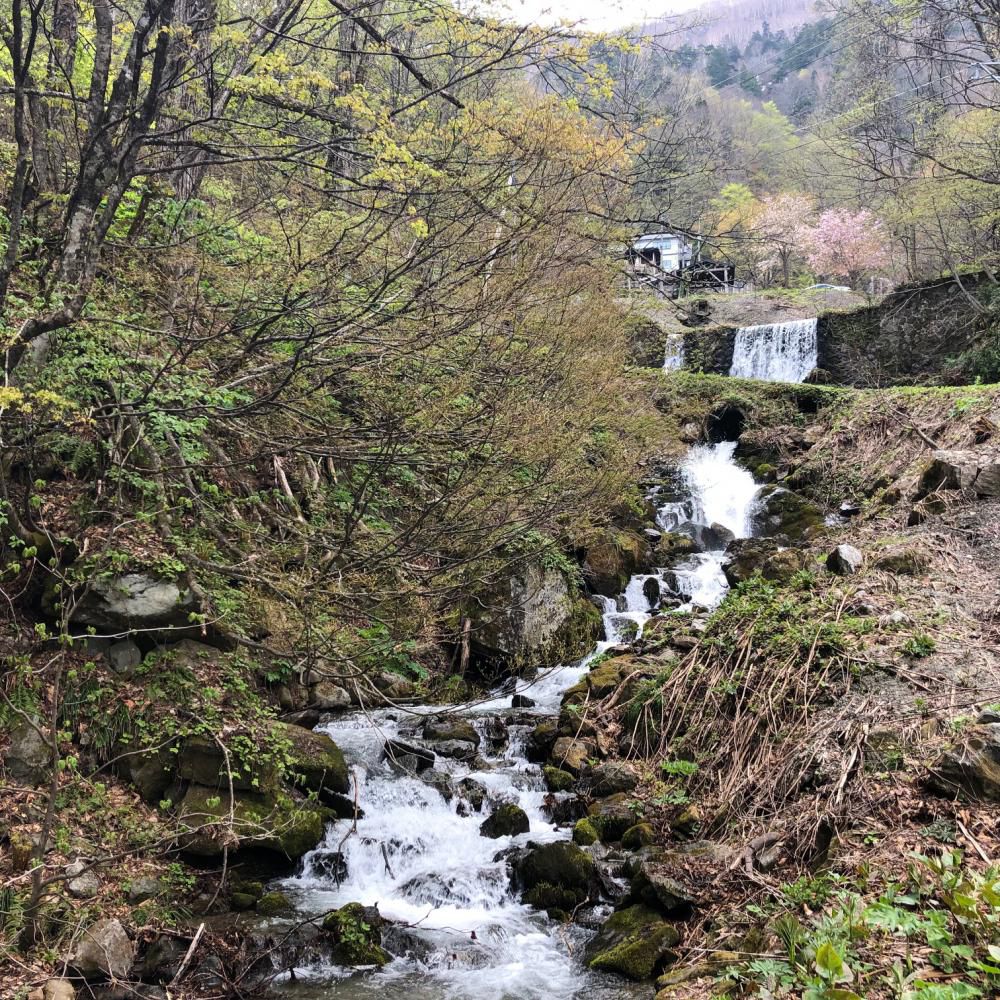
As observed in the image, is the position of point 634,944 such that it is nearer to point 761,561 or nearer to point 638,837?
point 638,837

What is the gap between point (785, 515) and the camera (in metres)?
13.8

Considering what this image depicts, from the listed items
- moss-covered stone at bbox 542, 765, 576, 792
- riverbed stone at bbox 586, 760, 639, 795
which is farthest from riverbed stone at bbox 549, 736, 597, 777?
riverbed stone at bbox 586, 760, 639, 795

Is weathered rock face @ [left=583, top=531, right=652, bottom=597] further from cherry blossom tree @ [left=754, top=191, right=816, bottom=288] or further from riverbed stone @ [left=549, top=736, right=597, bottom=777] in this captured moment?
cherry blossom tree @ [left=754, top=191, right=816, bottom=288]

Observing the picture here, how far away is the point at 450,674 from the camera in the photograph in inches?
360

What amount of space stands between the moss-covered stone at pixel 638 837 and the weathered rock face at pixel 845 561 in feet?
11.1

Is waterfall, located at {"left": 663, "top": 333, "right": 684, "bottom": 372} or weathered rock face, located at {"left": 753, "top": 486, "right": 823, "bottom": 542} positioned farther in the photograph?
waterfall, located at {"left": 663, "top": 333, "right": 684, "bottom": 372}

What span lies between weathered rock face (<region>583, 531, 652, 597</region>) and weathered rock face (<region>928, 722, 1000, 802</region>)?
7.33 meters

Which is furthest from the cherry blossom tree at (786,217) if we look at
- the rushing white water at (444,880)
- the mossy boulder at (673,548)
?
the rushing white water at (444,880)

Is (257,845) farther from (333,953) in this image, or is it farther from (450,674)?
(450,674)

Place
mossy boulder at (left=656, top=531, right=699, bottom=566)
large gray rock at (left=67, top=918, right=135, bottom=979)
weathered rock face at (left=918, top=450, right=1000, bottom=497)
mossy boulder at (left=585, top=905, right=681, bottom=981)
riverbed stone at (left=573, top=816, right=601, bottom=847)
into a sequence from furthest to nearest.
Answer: mossy boulder at (left=656, top=531, right=699, bottom=566), weathered rock face at (left=918, top=450, right=1000, bottom=497), riverbed stone at (left=573, top=816, right=601, bottom=847), mossy boulder at (left=585, top=905, right=681, bottom=981), large gray rock at (left=67, top=918, right=135, bottom=979)

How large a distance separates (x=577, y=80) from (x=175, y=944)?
6.01m

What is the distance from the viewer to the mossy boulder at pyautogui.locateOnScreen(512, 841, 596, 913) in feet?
17.0

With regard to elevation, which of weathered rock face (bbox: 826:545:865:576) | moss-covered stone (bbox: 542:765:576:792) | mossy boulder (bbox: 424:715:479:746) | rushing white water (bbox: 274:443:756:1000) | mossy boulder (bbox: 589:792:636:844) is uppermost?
weathered rock face (bbox: 826:545:865:576)

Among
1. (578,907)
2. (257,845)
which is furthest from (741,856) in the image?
(257,845)
